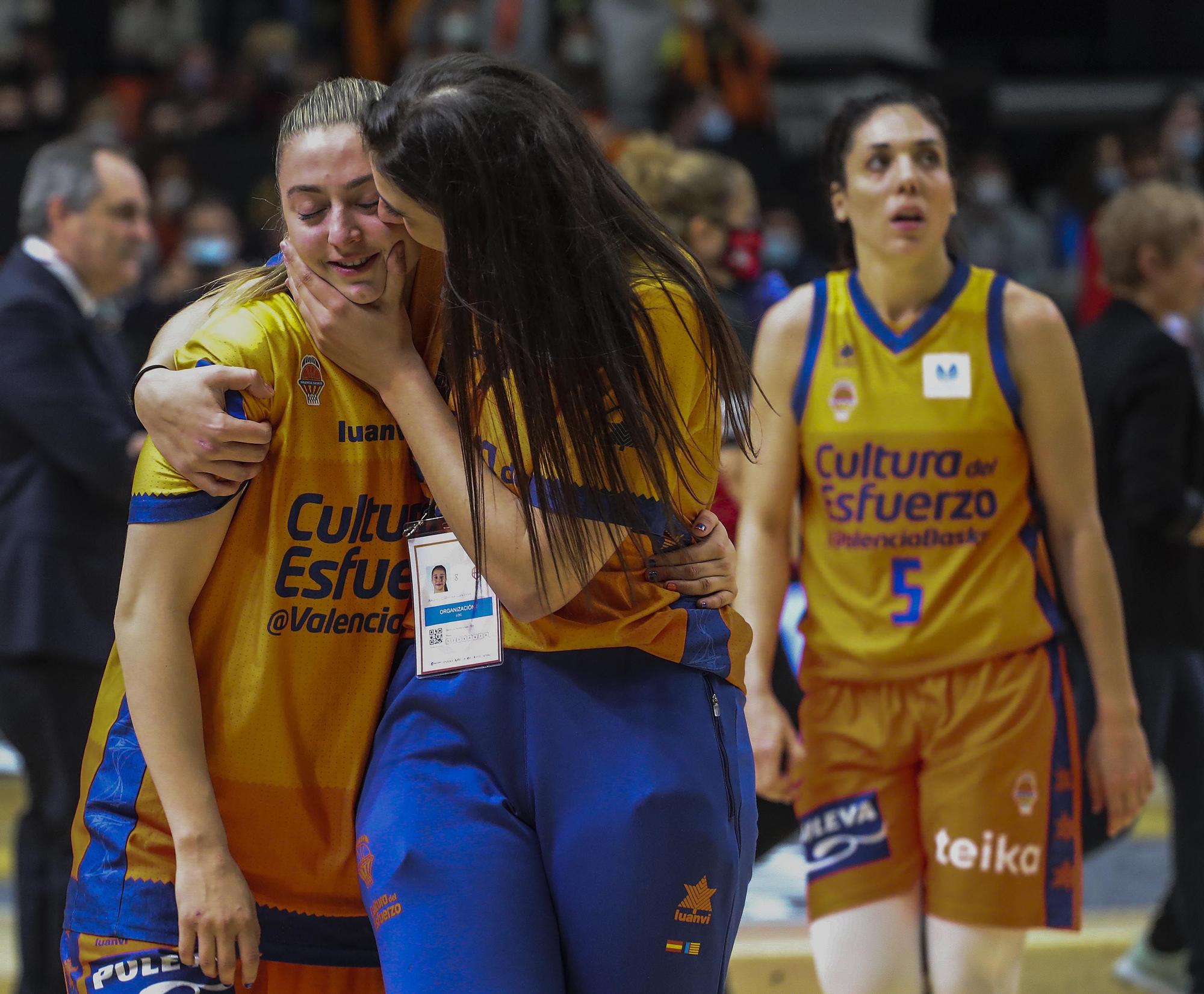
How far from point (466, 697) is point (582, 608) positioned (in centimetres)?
18

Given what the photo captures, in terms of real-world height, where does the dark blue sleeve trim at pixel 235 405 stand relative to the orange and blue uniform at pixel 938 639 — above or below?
above

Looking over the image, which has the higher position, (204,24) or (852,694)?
(204,24)

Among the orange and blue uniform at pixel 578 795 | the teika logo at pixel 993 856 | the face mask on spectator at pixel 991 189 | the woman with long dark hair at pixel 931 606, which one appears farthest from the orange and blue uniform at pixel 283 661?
the face mask on spectator at pixel 991 189

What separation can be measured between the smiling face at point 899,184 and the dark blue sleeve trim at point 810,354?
0.46ft

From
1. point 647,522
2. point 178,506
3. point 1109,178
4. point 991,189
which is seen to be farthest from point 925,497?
point 1109,178

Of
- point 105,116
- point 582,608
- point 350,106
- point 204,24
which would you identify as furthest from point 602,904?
point 204,24

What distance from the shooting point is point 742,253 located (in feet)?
14.9

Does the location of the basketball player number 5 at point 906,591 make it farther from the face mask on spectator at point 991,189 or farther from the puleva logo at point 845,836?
the face mask on spectator at point 991,189

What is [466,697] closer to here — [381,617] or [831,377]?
[381,617]

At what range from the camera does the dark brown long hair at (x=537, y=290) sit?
187cm

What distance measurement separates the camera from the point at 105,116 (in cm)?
1133

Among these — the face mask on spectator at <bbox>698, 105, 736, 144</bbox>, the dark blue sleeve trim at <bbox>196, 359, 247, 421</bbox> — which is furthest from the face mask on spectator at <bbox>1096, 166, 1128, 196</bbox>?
the dark blue sleeve trim at <bbox>196, 359, 247, 421</bbox>

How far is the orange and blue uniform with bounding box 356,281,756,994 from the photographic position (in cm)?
192

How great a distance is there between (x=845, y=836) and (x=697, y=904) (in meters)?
1.29
